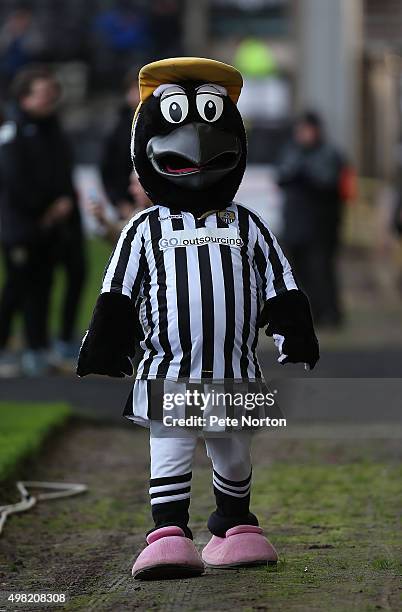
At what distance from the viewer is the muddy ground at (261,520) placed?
4.84m

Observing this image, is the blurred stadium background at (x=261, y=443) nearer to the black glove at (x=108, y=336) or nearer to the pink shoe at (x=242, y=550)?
the pink shoe at (x=242, y=550)

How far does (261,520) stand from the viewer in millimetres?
6273

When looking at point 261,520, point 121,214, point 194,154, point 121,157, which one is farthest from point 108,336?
point 121,157

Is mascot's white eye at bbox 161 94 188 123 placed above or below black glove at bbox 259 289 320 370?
above

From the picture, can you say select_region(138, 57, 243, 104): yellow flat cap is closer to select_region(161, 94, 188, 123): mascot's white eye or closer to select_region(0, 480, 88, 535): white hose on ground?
select_region(161, 94, 188, 123): mascot's white eye

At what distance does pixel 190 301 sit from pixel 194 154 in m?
0.50

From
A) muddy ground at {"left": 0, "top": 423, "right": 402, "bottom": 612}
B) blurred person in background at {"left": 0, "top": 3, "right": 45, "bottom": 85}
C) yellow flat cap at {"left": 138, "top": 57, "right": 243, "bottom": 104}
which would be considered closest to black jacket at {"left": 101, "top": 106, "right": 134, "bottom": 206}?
muddy ground at {"left": 0, "top": 423, "right": 402, "bottom": 612}

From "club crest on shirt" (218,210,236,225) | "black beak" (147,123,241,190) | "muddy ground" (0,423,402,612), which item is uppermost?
"black beak" (147,123,241,190)

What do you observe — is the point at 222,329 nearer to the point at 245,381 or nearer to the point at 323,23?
the point at 245,381

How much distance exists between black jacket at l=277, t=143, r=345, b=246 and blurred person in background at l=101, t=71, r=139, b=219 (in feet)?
15.0

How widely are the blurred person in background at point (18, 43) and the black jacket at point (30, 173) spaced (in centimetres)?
1544

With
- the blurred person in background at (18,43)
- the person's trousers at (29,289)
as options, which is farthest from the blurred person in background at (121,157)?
the blurred person in background at (18,43)

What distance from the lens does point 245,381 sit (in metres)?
5.20

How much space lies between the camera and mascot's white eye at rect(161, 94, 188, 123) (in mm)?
5418
